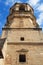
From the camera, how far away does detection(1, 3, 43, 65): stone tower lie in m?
26.2

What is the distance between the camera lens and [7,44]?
89.1ft

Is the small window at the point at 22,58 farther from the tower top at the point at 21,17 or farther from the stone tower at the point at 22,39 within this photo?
the tower top at the point at 21,17

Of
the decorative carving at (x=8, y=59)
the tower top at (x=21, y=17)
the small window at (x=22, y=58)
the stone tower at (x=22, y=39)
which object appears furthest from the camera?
the tower top at (x=21, y=17)

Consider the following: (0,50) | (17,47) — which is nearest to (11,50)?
(17,47)

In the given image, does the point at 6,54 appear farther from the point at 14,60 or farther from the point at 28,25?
the point at 28,25

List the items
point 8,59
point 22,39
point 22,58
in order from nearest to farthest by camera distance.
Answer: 1. point 8,59
2. point 22,58
3. point 22,39

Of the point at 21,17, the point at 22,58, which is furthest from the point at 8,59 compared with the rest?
the point at 21,17

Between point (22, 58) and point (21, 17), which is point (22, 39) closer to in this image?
point (22, 58)

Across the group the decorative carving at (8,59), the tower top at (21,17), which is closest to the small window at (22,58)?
the decorative carving at (8,59)

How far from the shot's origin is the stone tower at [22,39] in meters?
26.2

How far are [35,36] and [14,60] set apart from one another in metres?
4.09

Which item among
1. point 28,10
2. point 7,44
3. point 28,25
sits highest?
point 28,10

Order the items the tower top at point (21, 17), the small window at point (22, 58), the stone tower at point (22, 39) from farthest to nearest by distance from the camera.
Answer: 1. the tower top at point (21, 17)
2. the small window at point (22, 58)
3. the stone tower at point (22, 39)

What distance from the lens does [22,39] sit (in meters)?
27.7
